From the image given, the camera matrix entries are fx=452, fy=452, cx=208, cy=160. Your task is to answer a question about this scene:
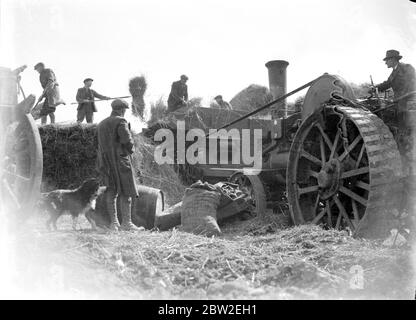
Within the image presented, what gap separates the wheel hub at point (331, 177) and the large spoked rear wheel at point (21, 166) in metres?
3.66

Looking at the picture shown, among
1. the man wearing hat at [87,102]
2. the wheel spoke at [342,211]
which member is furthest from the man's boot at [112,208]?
the man wearing hat at [87,102]

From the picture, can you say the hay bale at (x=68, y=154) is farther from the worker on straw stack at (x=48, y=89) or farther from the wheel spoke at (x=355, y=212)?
the wheel spoke at (x=355, y=212)

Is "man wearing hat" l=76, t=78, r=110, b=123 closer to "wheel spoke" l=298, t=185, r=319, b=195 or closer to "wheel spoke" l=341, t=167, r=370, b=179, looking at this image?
"wheel spoke" l=298, t=185, r=319, b=195

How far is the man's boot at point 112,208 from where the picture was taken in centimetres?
667

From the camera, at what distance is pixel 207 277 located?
412 cm

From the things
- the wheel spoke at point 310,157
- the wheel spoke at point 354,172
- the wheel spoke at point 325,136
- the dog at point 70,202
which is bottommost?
the dog at point 70,202

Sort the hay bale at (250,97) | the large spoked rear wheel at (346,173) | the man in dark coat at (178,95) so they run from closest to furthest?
the large spoked rear wheel at (346,173), the man in dark coat at (178,95), the hay bale at (250,97)

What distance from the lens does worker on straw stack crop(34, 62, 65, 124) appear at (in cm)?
1030

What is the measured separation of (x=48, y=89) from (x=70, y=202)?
4.09 meters

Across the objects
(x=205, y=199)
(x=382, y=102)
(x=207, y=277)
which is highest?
(x=382, y=102)
